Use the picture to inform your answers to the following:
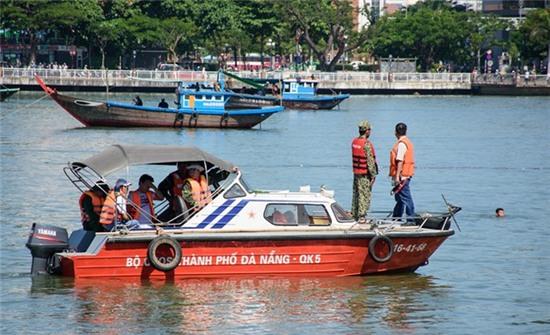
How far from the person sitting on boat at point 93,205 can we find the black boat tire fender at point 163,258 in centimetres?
95

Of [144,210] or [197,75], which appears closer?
[144,210]

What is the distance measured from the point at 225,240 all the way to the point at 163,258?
0.98m

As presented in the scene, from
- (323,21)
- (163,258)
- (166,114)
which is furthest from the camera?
(323,21)

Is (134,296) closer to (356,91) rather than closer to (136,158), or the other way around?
(136,158)

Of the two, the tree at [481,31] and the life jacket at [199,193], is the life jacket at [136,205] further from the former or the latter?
the tree at [481,31]

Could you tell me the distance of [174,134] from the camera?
208 feet

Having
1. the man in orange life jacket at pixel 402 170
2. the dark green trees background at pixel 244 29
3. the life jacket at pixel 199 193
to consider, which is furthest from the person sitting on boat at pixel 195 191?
the dark green trees background at pixel 244 29

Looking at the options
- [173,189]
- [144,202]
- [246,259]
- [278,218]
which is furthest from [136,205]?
[278,218]

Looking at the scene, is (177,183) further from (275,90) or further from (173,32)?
(173,32)

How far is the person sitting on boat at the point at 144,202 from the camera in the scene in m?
21.6

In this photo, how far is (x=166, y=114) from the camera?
66.1 m

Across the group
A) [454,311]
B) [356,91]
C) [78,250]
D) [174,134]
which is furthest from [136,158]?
[356,91]

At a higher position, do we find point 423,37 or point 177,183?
point 423,37

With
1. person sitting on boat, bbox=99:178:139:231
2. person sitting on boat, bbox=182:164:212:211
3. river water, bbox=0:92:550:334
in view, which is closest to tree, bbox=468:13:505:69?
river water, bbox=0:92:550:334
